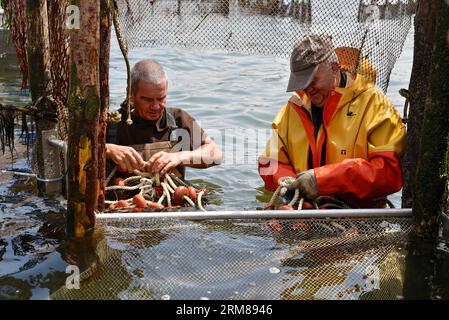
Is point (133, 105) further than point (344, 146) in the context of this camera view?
Yes

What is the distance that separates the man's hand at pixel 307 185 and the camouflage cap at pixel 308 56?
817mm

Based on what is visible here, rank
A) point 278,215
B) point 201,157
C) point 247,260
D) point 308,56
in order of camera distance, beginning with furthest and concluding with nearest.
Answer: point 201,157 → point 308,56 → point 278,215 → point 247,260

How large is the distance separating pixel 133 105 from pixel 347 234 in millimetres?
2919

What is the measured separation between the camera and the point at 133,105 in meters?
6.69

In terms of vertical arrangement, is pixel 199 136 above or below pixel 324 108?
below

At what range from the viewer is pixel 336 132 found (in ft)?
19.2

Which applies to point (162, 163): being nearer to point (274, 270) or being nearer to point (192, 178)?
point (274, 270)

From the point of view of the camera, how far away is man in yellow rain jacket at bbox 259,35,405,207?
5.43 meters

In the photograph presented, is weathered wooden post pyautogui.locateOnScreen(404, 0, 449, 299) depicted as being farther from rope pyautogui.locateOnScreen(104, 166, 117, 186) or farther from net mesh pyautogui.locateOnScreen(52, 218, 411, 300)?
rope pyautogui.locateOnScreen(104, 166, 117, 186)

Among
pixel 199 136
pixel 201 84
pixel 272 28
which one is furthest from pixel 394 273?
pixel 201 84

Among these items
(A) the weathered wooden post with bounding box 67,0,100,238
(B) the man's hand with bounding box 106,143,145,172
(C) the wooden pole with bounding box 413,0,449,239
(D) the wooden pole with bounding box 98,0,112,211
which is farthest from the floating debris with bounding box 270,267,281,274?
(B) the man's hand with bounding box 106,143,145,172

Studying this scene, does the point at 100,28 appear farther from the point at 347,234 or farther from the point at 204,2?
the point at 347,234

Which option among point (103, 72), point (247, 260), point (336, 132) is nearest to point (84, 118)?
point (103, 72)

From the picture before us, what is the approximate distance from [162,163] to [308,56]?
178 cm
